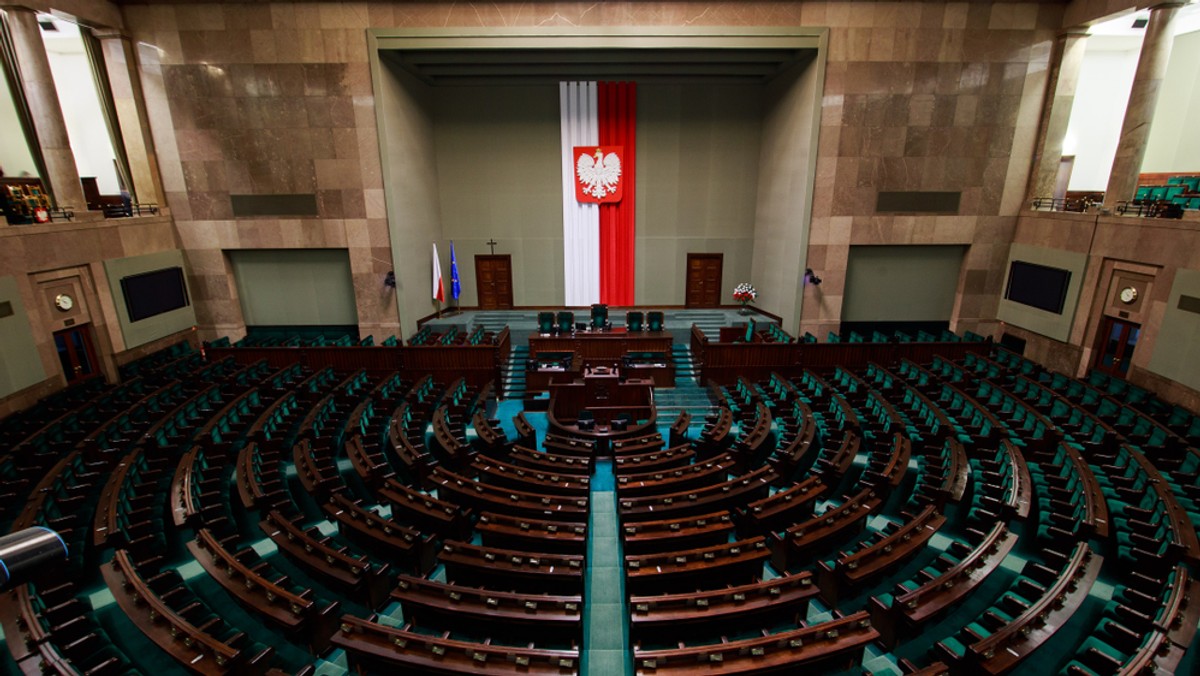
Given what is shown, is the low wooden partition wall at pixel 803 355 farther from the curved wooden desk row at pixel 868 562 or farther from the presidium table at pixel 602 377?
the curved wooden desk row at pixel 868 562

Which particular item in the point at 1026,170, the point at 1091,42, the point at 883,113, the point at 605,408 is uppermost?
the point at 1091,42

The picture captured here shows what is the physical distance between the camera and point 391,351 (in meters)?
13.4

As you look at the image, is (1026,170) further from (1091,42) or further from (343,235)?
(343,235)

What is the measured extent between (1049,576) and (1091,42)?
18655 millimetres

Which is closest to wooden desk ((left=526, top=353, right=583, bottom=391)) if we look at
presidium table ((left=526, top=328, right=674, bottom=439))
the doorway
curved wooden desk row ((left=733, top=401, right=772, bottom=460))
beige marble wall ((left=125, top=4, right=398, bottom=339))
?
presidium table ((left=526, top=328, right=674, bottom=439))

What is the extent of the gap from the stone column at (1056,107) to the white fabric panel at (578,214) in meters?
12.1

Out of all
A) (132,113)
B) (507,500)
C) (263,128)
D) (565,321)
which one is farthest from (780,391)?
(132,113)

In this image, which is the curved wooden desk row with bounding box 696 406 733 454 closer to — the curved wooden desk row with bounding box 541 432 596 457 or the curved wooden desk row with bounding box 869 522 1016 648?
the curved wooden desk row with bounding box 541 432 596 457

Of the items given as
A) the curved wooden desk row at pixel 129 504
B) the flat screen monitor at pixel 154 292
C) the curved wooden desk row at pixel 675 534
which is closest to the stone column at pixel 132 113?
the flat screen monitor at pixel 154 292

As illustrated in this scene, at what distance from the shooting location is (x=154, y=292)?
13.5 meters

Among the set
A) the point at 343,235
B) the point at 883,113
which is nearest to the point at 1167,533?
the point at 883,113

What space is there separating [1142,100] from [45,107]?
77.3 feet

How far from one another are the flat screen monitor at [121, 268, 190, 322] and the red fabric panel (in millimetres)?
12048

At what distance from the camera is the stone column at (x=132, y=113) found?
525 inches
